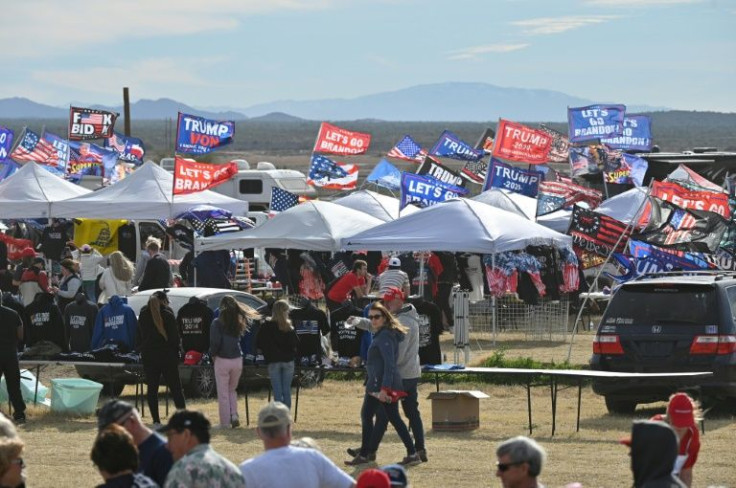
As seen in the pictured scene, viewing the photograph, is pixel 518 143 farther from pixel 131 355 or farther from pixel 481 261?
pixel 131 355

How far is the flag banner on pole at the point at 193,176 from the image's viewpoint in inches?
1127

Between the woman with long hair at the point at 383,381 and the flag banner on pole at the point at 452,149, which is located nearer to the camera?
the woman with long hair at the point at 383,381

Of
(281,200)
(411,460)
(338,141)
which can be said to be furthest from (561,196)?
(411,460)

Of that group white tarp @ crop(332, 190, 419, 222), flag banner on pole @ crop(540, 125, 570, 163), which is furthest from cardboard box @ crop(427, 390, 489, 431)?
flag banner on pole @ crop(540, 125, 570, 163)

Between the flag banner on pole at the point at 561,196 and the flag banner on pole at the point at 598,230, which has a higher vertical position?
the flag banner on pole at the point at 561,196

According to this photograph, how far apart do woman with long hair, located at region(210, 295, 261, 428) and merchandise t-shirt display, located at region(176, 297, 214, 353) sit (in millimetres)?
1941

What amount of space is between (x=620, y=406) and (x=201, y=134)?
1892 cm

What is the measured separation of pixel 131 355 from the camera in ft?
57.0

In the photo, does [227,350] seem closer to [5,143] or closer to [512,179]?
[512,179]

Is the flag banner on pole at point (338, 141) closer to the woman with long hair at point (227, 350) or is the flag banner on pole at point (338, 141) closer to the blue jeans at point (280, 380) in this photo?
the woman with long hair at point (227, 350)

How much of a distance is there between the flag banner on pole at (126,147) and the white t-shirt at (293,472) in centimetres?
3442

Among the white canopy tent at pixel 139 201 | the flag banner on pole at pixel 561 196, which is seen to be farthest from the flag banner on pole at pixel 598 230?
the white canopy tent at pixel 139 201

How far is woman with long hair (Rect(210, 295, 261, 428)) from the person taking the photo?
1512 centimetres

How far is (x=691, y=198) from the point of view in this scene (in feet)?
71.1
